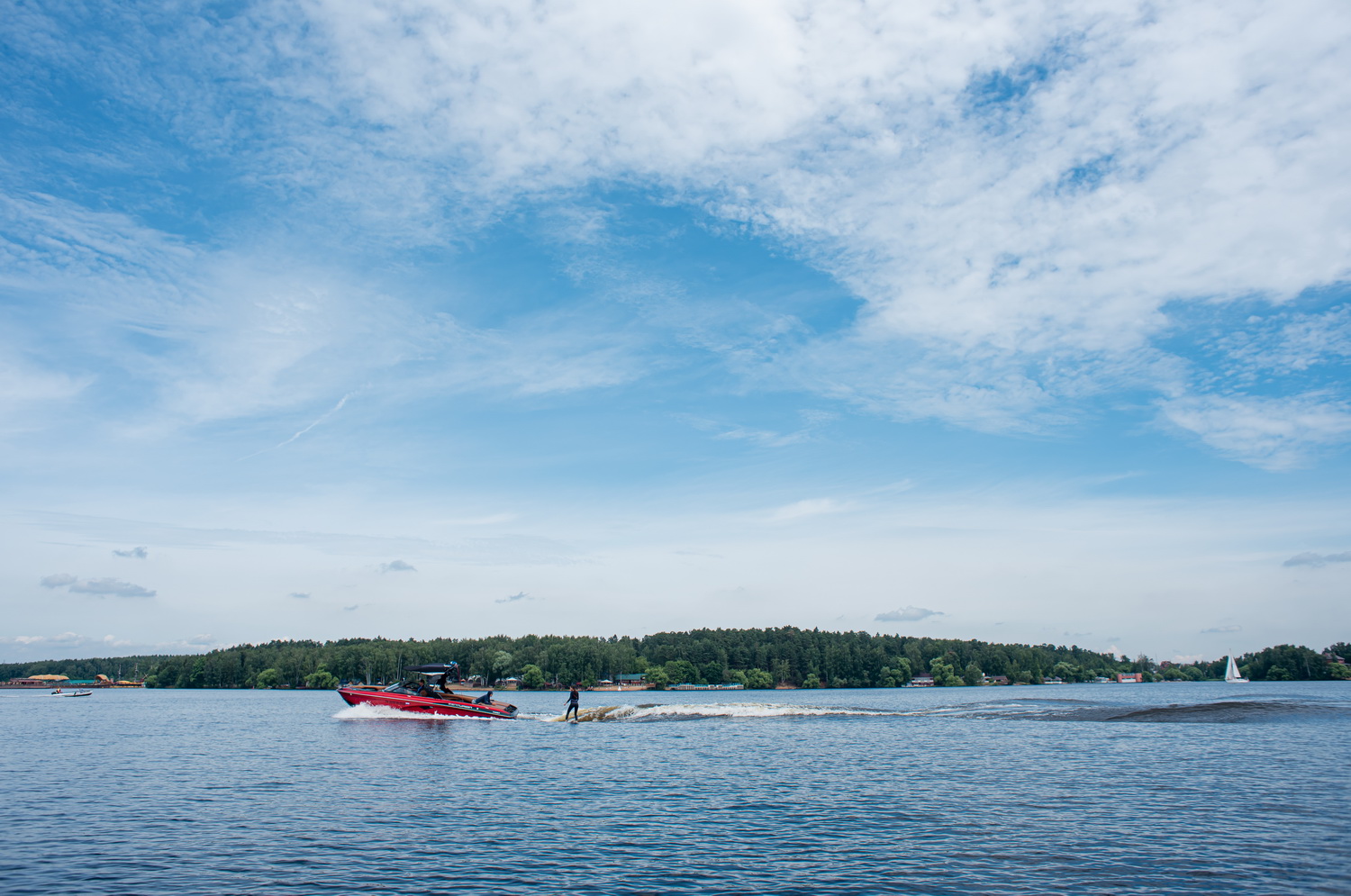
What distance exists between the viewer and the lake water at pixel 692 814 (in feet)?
63.6

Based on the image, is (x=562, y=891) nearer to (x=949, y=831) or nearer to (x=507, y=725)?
(x=949, y=831)

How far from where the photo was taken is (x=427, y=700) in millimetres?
71562

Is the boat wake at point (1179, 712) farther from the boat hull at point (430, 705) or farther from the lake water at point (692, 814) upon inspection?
the boat hull at point (430, 705)

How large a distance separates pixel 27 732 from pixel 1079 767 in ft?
264

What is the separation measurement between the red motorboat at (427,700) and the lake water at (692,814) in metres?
16.6

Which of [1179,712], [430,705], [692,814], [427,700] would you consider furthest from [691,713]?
[692,814]

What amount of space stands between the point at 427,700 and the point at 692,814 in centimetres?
5061

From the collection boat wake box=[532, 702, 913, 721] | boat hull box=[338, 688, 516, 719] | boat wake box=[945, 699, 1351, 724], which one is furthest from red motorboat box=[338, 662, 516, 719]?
boat wake box=[945, 699, 1351, 724]

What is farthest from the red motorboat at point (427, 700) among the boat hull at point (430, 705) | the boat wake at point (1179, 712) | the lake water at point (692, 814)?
the boat wake at point (1179, 712)

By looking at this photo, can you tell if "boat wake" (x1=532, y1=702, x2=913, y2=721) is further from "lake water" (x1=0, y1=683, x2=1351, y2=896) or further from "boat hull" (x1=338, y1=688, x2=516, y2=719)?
"lake water" (x1=0, y1=683, x2=1351, y2=896)

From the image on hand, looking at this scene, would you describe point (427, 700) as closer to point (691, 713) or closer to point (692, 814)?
point (691, 713)

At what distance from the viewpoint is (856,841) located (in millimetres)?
23016

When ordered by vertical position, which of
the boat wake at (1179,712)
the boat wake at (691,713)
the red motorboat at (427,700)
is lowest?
the boat wake at (691,713)

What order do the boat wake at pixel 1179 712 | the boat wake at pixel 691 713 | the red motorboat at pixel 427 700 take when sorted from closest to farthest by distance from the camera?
the boat wake at pixel 1179 712 < the red motorboat at pixel 427 700 < the boat wake at pixel 691 713
